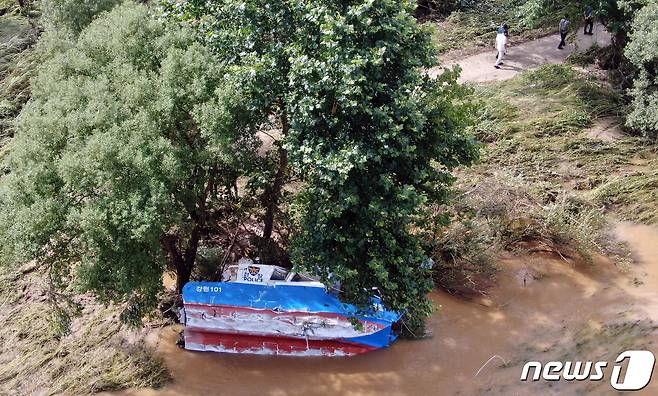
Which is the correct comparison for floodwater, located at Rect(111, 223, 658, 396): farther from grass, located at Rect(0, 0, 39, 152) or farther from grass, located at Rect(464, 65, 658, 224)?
grass, located at Rect(0, 0, 39, 152)

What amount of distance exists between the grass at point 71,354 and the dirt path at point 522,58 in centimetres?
1158

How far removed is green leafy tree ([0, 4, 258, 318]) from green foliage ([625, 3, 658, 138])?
9.99 meters

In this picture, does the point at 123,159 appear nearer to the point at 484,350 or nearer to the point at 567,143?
the point at 484,350

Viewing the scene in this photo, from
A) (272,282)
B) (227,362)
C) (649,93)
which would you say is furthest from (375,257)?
(649,93)

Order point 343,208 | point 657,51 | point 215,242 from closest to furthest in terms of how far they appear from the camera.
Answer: point 343,208, point 215,242, point 657,51

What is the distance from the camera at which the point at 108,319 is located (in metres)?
11.8

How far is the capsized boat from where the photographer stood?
1046cm

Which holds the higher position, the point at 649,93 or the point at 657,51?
the point at 657,51

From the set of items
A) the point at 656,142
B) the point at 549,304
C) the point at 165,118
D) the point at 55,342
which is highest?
the point at 165,118

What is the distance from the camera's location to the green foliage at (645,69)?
14102 mm

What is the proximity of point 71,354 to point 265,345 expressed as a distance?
12.0 feet

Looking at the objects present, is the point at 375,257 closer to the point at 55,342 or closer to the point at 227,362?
the point at 227,362

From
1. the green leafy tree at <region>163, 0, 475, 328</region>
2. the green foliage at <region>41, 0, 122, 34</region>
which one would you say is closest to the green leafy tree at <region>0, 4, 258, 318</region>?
the green leafy tree at <region>163, 0, 475, 328</region>

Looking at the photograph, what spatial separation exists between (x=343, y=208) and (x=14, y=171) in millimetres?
5259
